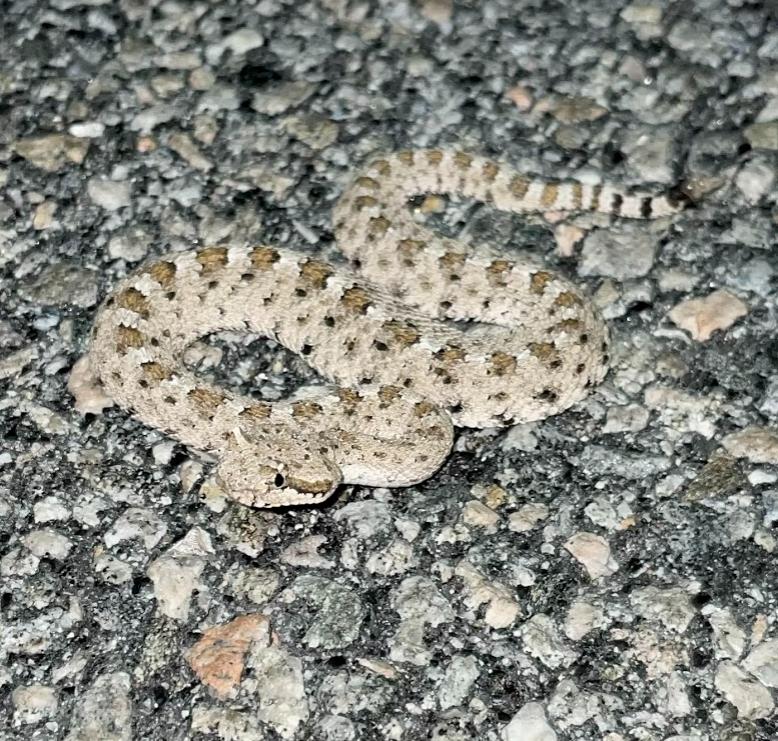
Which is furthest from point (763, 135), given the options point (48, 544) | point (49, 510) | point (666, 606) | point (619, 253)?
point (48, 544)

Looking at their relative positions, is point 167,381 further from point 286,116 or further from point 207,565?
point 286,116

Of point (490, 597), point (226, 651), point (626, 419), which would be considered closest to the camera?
point (226, 651)

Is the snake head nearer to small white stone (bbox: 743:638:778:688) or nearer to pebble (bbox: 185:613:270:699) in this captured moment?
pebble (bbox: 185:613:270:699)

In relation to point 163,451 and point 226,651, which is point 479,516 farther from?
point 163,451

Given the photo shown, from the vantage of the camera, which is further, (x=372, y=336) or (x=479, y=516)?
(x=372, y=336)

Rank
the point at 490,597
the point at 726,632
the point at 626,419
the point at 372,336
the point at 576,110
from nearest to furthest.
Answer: the point at 726,632, the point at 490,597, the point at 626,419, the point at 372,336, the point at 576,110

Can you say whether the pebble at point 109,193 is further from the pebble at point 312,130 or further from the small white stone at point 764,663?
the small white stone at point 764,663
